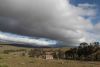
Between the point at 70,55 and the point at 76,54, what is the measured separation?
7427mm

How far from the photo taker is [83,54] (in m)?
162

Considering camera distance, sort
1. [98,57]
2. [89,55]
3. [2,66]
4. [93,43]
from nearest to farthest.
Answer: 1. [2,66]
2. [98,57]
3. [89,55]
4. [93,43]

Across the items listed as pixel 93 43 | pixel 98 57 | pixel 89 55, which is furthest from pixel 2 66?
pixel 93 43

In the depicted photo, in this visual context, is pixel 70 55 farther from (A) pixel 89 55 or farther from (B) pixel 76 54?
(A) pixel 89 55

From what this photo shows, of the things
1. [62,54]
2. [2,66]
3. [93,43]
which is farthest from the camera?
[62,54]

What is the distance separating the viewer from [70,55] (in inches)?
6929

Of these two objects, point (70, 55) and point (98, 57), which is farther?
point (70, 55)

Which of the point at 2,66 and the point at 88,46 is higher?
the point at 88,46

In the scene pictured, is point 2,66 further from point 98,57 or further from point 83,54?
point 83,54

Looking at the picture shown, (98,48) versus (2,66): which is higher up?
(98,48)

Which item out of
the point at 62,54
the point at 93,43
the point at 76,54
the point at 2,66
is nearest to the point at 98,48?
the point at 93,43

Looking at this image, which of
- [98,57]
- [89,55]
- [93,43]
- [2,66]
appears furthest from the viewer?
[93,43]

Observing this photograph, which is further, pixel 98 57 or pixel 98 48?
pixel 98 48

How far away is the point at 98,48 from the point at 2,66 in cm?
13302
